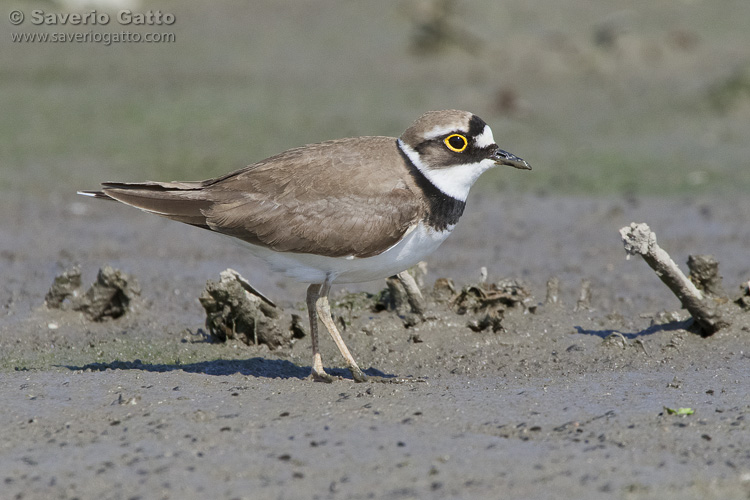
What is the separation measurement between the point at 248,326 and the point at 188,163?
690 centimetres

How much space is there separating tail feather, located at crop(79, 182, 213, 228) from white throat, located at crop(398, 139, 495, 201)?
1.38 metres

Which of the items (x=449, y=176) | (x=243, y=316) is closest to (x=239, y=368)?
(x=243, y=316)

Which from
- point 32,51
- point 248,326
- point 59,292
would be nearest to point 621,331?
point 248,326

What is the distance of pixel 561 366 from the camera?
21.3ft

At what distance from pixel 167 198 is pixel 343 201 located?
1197 mm

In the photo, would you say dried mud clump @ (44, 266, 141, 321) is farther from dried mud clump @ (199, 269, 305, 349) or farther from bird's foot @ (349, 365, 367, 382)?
bird's foot @ (349, 365, 367, 382)

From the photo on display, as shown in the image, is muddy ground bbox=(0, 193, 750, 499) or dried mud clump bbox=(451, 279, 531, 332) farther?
dried mud clump bbox=(451, 279, 531, 332)

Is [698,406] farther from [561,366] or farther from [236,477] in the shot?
[236,477]

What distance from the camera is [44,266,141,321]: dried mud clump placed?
24.1 feet

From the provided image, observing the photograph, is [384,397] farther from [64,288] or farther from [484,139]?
[64,288]

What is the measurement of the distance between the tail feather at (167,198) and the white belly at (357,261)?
0.40m

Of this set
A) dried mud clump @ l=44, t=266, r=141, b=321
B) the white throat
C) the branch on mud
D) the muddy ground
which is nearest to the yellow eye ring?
the white throat

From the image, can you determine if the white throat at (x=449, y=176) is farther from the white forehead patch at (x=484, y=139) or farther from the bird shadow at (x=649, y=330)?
the bird shadow at (x=649, y=330)

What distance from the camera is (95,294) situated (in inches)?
291
